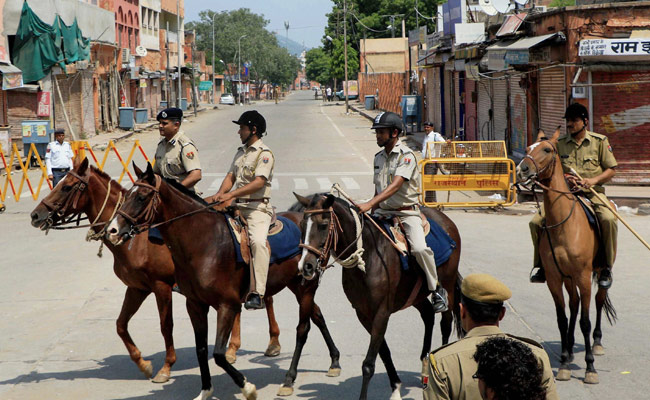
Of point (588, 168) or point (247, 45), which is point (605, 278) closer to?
point (588, 168)

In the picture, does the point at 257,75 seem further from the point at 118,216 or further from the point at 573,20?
the point at 118,216

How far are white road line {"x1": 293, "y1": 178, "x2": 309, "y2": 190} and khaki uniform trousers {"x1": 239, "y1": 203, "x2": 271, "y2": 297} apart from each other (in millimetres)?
14425

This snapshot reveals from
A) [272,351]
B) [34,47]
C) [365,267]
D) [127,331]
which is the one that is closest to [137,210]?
[127,331]

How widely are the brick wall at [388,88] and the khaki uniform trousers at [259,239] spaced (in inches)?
1788

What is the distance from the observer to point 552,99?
2305 centimetres

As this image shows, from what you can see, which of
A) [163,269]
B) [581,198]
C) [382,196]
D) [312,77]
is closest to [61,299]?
[163,269]

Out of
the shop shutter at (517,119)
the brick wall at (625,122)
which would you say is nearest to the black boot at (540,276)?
the brick wall at (625,122)

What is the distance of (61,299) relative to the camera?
11039 millimetres

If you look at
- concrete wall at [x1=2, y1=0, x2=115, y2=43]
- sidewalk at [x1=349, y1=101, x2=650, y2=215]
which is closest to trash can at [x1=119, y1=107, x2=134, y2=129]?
concrete wall at [x1=2, y1=0, x2=115, y2=43]

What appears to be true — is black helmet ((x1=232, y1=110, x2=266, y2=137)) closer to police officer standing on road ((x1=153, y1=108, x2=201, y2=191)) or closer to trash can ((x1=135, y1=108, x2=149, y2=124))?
police officer standing on road ((x1=153, y1=108, x2=201, y2=191))

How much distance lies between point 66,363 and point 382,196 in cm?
384

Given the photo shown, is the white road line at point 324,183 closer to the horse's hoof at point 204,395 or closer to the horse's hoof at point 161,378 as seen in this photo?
the horse's hoof at point 161,378

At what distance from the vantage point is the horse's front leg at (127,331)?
25.8 ft

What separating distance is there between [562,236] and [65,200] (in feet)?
15.9
